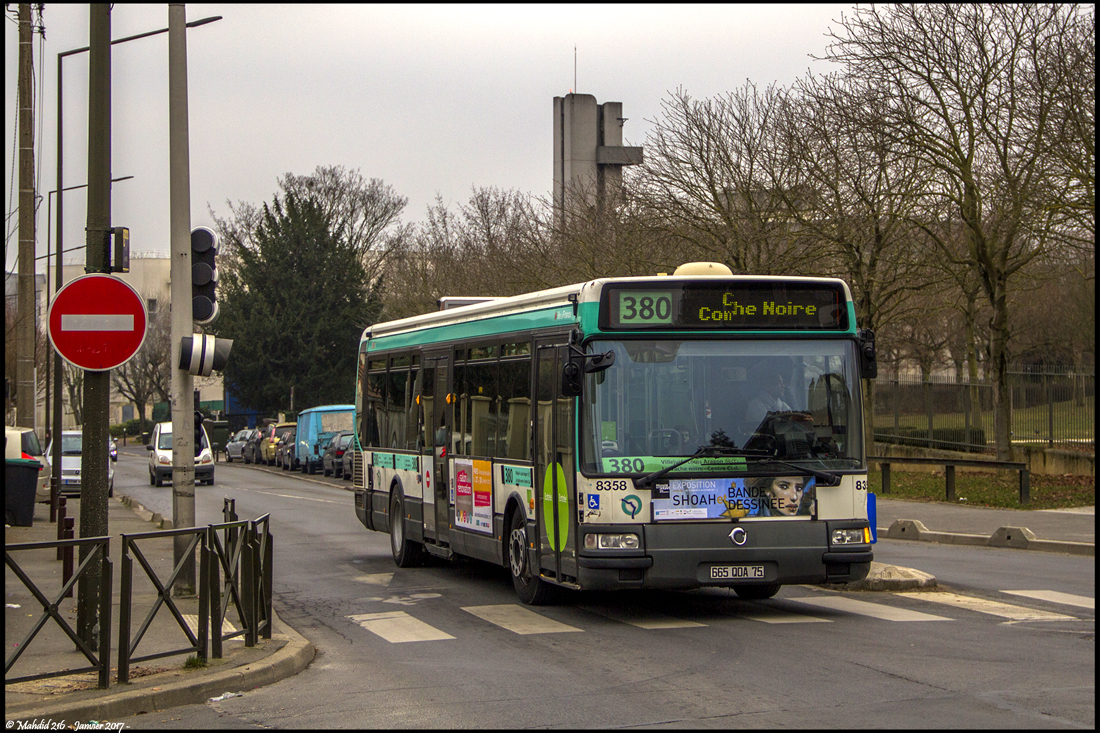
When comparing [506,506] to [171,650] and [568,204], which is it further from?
[568,204]

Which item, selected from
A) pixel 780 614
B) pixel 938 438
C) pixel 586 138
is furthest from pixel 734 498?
pixel 586 138

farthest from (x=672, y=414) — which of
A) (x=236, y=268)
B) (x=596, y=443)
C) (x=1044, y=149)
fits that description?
(x=236, y=268)

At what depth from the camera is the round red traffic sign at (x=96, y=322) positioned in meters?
8.46

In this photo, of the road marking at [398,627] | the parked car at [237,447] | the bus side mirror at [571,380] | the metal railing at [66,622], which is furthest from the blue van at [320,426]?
the metal railing at [66,622]

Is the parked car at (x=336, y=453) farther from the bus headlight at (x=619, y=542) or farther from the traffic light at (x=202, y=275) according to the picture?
the bus headlight at (x=619, y=542)

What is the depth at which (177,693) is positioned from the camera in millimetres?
7438

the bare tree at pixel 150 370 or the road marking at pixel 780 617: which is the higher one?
the bare tree at pixel 150 370

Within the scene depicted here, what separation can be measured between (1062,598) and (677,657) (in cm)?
534

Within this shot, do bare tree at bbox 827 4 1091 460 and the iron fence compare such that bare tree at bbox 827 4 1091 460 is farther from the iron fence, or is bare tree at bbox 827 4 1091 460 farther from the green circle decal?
the green circle decal

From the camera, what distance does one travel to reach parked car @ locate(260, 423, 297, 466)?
52.3 metres

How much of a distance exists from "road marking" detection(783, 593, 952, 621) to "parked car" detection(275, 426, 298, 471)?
38.5 metres

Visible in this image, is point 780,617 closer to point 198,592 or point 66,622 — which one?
point 198,592

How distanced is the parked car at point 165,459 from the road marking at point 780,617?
89.5 ft

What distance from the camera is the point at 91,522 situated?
8.95 meters
